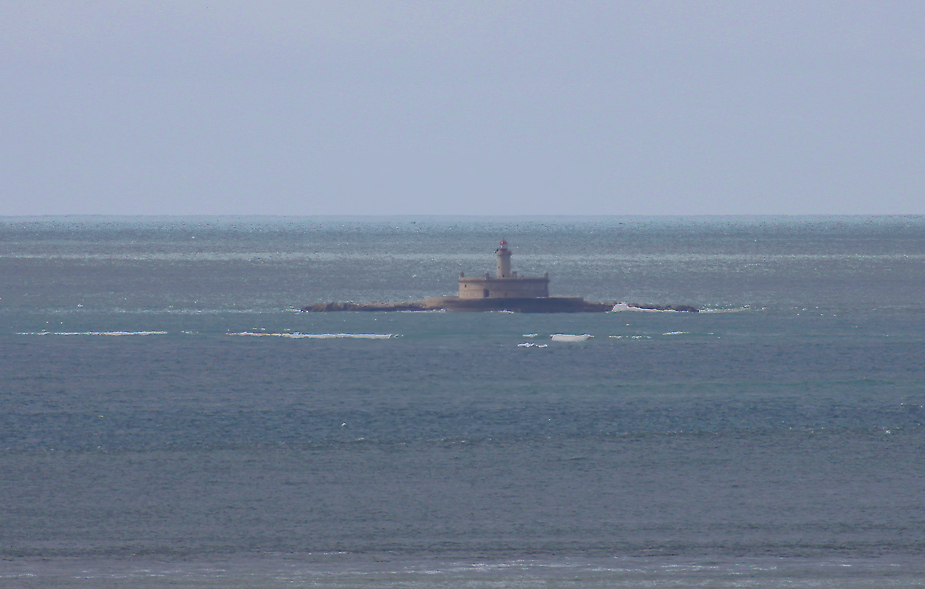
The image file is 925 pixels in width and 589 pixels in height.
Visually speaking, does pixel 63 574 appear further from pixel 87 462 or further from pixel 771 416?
pixel 771 416

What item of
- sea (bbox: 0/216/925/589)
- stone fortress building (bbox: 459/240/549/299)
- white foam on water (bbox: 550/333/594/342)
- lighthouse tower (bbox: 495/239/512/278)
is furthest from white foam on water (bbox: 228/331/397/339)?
stone fortress building (bbox: 459/240/549/299)

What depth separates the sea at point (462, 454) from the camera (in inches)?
845

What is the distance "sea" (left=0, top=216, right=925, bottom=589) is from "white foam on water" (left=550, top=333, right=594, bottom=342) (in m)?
0.58

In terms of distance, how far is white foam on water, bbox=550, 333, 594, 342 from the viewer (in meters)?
63.1

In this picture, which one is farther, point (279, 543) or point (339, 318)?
point (339, 318)

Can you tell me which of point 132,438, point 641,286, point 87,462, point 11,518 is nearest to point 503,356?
point 132,438

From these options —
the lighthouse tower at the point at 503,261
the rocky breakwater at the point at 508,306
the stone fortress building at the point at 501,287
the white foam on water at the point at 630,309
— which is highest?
the lighthouse tower at the point at 503,261

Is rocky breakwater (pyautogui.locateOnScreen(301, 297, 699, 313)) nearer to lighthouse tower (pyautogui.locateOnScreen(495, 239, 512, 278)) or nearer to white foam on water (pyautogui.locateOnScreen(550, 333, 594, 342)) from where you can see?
lighthouse tower (pyautogui.locateOnScreen(495, 239, 512, 278))

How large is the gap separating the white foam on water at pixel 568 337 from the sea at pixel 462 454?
0.58 metres

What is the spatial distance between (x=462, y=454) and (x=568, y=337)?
3321 cm

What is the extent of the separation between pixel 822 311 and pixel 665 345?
2681 cm

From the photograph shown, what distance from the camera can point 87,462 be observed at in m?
30.4

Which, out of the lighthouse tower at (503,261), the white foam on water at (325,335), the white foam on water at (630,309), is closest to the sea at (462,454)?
the white foam on water at (325,335)

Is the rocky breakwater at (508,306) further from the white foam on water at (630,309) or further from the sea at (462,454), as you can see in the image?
the sea at (462,454)
